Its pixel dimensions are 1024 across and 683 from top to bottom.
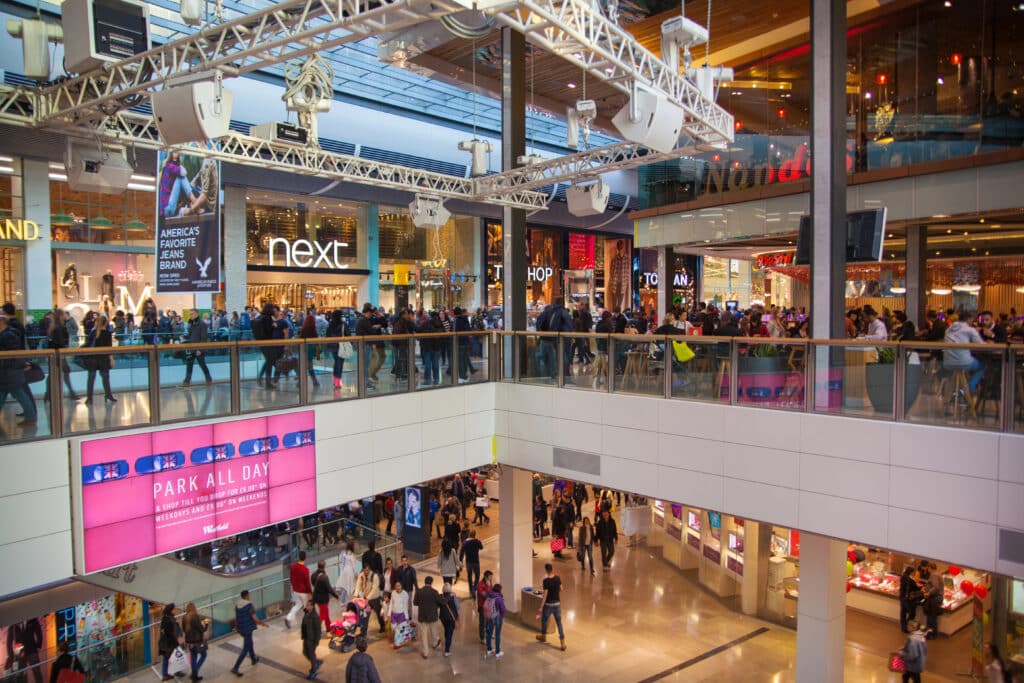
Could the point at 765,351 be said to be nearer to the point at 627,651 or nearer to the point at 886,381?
the point at 886,381

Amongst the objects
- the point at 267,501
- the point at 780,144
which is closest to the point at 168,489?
the point at 267,501

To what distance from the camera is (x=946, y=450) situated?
7.12 m

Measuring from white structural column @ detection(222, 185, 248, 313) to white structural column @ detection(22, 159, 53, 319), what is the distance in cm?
452

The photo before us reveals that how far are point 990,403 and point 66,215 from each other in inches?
792

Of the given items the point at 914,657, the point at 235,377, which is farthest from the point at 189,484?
the point at 914,657

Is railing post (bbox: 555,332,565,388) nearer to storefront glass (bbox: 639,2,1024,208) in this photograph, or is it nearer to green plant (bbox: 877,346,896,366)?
green plant (bbox: 877,346,896,366)

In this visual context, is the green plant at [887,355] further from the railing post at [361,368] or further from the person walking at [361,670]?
the person walking at [361,670]

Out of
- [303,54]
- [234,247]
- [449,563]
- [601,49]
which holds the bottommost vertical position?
[449,563]

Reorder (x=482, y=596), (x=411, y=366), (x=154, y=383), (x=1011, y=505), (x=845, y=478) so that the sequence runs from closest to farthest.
Answer: 1. (x=1011, y=505)
2. (x=154, y=383)
3. (x=845, y=478)
4. (x=411, y=366)
5. (x=482, y=596)

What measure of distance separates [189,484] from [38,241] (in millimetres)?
12198

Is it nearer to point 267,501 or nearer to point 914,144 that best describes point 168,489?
point 267,501

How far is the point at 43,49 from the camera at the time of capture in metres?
8.59

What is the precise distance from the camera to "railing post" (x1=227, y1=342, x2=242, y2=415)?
834 centimetres

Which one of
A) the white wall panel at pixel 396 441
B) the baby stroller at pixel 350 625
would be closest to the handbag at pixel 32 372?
the white wall panel at pixel 396 441
